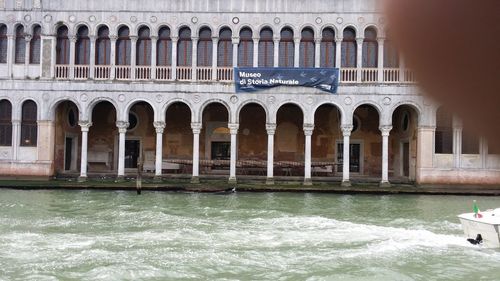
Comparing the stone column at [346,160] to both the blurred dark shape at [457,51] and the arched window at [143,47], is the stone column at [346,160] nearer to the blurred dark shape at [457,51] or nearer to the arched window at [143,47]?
the arched window at [143,47]

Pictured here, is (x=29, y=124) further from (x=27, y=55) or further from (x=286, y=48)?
(x=286, y=48)

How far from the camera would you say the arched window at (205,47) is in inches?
1051

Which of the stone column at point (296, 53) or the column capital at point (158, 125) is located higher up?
the stone column at point (296, 53)

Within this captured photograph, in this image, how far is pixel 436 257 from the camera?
11.3 metres

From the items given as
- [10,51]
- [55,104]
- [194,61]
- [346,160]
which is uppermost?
[10,51]

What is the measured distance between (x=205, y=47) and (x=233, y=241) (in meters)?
15.8

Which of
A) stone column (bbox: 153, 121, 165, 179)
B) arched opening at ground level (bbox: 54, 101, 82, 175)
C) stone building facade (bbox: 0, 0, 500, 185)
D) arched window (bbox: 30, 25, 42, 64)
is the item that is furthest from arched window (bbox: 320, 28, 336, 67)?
arched window (bbox: 30, 25, 42, 64)

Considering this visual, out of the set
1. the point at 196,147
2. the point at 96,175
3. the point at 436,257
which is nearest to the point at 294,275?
the point at 436,257

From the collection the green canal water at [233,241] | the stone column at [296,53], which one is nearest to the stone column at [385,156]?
the stone column at [296,53]

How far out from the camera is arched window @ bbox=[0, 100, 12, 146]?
26703 millimetres

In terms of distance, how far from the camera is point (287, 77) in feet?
84.2

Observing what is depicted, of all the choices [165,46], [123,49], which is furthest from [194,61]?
[123,49]

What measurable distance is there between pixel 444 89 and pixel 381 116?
1016 inches

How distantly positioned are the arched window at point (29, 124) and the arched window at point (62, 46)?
247cm
